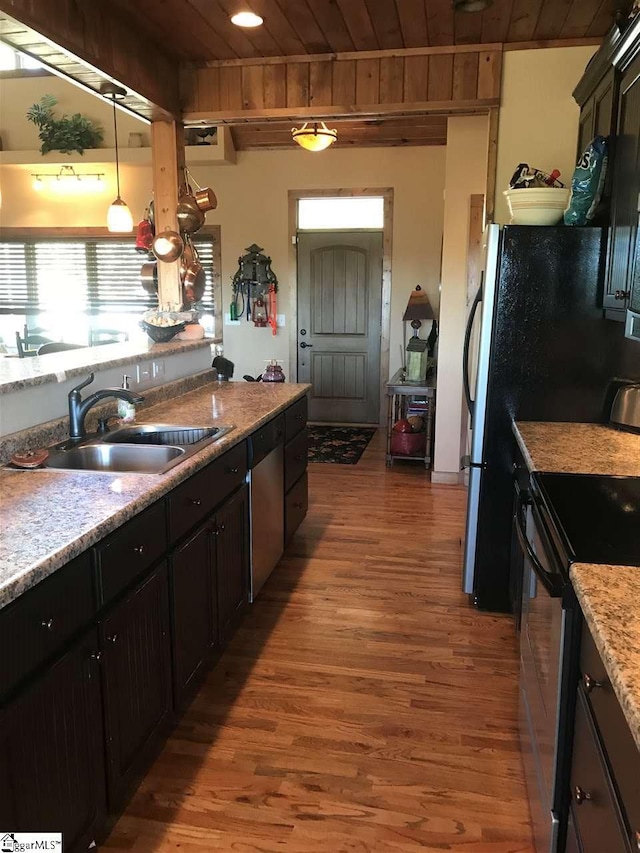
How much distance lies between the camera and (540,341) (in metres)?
3.07

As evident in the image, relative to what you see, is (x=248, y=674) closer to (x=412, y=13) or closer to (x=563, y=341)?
(x=563, y=341)

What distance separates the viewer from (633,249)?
2.33 metres

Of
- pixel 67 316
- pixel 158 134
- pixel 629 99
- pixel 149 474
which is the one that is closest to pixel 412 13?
pixel 629 99

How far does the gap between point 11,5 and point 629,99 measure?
2.29 m

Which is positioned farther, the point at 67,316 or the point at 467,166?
the point at 67,316

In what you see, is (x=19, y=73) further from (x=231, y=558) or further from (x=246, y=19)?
(x=231, y=558)

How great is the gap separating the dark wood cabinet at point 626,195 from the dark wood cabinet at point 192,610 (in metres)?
1.67

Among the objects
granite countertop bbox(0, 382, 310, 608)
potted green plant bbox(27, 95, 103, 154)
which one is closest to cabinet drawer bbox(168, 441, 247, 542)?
granite countertop bbox(0, 382, 310, 608)

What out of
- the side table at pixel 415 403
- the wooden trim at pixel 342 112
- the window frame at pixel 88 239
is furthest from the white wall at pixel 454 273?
the window frame at pixel 88 239

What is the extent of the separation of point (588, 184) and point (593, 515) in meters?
1.63

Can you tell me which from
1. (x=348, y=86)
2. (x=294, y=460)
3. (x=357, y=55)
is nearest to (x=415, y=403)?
(x=294, y=460)

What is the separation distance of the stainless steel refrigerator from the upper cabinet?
161 mm

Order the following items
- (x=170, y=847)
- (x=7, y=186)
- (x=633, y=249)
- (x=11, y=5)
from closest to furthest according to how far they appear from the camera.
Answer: (x=170, y=847) → (x=633, y=249) → (x=11, y=5) → (x=7, y=186)

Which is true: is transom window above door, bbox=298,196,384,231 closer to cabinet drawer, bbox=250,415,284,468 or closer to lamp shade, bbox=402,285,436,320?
lamp shade, bbox=402,285,436,320
